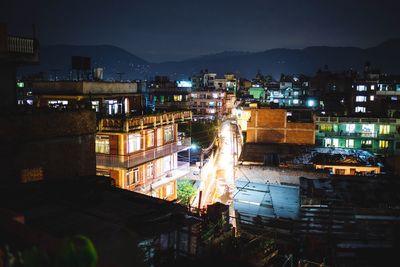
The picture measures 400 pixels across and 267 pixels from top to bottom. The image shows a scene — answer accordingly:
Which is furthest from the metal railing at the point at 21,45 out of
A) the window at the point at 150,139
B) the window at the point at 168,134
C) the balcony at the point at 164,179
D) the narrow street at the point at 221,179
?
the narrow street at the point at 221,179

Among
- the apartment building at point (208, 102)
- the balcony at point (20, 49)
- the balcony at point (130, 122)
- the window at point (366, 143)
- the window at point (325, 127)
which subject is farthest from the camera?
the apartment building at point (208, 102)

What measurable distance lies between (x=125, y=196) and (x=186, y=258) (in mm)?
4076

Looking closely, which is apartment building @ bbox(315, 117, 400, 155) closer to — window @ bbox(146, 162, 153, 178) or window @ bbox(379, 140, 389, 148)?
window @ bbox(379, 140, 389, 148)

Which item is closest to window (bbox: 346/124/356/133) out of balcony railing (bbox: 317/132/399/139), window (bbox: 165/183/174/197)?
balcony railing (bbox: 317/132/399/139)

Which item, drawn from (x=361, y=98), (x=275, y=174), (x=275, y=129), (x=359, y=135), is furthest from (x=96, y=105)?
(x=361, y=98)

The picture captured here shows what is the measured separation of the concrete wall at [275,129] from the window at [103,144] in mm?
19262

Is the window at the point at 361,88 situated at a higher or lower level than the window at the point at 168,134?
higher

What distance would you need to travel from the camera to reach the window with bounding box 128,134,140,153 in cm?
2536

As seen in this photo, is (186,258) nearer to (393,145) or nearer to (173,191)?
(173,191)

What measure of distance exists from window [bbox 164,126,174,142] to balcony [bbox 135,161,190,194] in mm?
2452

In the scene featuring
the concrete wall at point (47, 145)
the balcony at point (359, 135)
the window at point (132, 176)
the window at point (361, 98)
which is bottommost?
the window at point (132, 176)

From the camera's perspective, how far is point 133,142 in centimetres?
2578

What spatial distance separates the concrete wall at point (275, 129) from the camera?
134 ft

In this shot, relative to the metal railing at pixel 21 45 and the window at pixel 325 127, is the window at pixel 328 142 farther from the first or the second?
the metal railing at pixel 21 45
